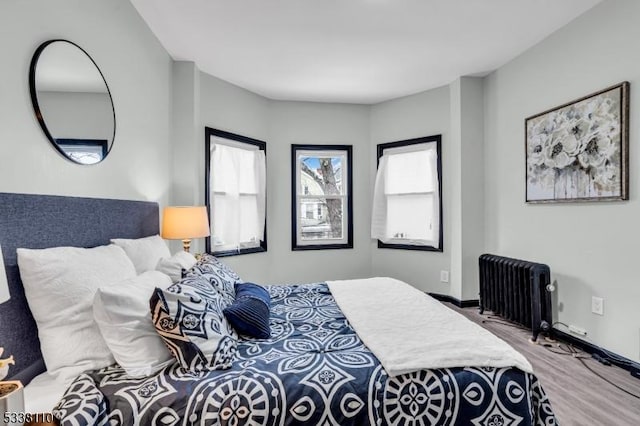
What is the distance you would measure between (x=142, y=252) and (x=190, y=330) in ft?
2.83

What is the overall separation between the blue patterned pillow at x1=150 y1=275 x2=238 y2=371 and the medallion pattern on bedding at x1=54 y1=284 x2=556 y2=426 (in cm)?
5

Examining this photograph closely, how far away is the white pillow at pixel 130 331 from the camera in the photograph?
1.25 metres

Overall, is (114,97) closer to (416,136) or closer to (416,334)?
(416,334)

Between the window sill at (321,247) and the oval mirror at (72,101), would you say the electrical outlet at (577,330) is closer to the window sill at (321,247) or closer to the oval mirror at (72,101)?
the window sill at (321,247)

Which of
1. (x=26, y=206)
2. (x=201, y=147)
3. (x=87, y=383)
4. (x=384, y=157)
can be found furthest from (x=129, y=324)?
(x=384, y=157)

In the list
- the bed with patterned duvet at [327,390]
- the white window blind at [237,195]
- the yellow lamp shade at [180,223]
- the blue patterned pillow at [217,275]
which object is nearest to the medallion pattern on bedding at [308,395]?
the bed with patterned duvet at [327,390]

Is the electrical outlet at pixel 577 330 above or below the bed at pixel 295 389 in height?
below

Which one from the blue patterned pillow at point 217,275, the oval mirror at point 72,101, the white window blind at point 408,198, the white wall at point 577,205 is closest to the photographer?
the oval mirror at point 72,101

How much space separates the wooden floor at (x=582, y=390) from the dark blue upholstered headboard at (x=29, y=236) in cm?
252

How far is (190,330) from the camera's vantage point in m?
1.30

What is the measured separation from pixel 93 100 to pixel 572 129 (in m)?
3.38

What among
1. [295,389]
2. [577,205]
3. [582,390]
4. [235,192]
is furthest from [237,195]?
[582,390]

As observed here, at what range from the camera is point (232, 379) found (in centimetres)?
123

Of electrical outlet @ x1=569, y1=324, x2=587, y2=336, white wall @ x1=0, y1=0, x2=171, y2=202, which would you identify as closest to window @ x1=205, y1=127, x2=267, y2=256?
white wall @ x1=0, y1=0, x2=171, y2=202
